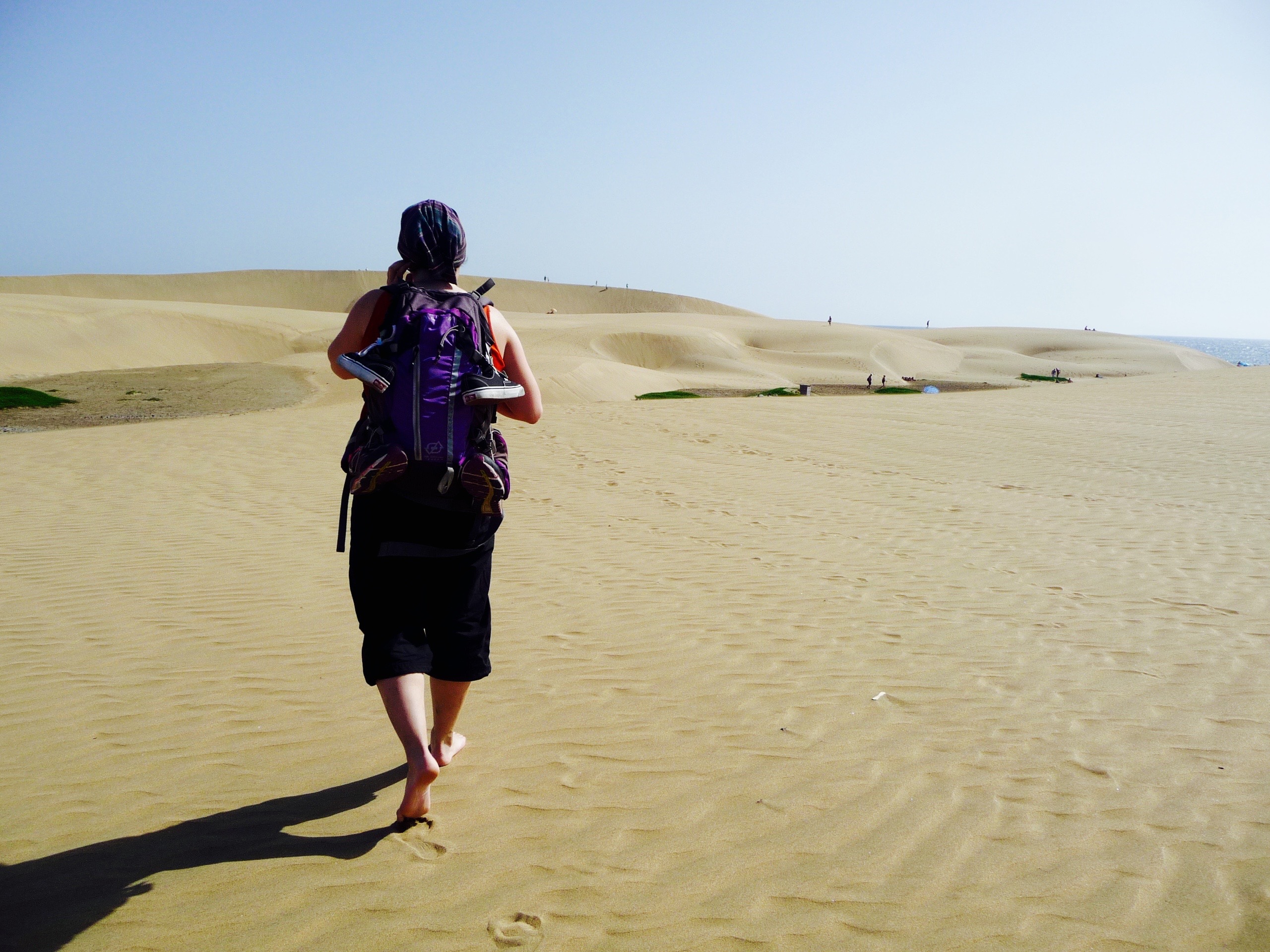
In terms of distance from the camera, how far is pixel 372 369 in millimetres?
2521

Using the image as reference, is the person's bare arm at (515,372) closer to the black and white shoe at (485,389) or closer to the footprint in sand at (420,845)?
the black and white shoe at (485,389)

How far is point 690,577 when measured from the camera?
6309 millimetres

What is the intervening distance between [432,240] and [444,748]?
1.87m

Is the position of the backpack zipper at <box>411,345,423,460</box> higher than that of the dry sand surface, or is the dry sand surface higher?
the backpack zipper at <box>411,345,423,460</box>

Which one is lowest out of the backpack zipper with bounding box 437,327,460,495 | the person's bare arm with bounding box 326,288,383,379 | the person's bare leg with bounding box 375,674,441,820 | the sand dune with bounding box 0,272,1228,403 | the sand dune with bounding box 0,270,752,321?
the person's bare leg with bounding box 375,674,441,820

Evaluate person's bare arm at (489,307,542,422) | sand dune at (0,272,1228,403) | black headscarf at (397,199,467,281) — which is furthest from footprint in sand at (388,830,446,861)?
sand dune at (0,272,1228,403)

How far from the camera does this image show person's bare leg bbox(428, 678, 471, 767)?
296cm

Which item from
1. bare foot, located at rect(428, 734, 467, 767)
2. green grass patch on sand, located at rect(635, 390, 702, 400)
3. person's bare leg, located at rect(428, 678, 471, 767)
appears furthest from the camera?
green grass patch on sand, located at rect(635, 390, 702, 400)

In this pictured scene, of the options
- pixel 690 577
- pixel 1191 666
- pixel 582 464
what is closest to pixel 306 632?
pixel 690 577

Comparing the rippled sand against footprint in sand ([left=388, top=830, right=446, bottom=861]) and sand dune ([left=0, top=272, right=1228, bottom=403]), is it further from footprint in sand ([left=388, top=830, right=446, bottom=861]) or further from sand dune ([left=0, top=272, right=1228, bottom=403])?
sand dune ([left=0, top=272, right=1228, bottom=403])

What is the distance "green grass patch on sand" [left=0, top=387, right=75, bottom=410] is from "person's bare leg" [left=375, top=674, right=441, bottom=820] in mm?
19444

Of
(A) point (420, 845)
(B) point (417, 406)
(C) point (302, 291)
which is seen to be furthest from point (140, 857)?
(C) point (302, 291)

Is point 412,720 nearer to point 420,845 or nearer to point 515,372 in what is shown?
point 420,845

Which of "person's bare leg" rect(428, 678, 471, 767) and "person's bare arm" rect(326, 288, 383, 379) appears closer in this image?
"person's bare arm" rect(326, 288, 383, 379)
